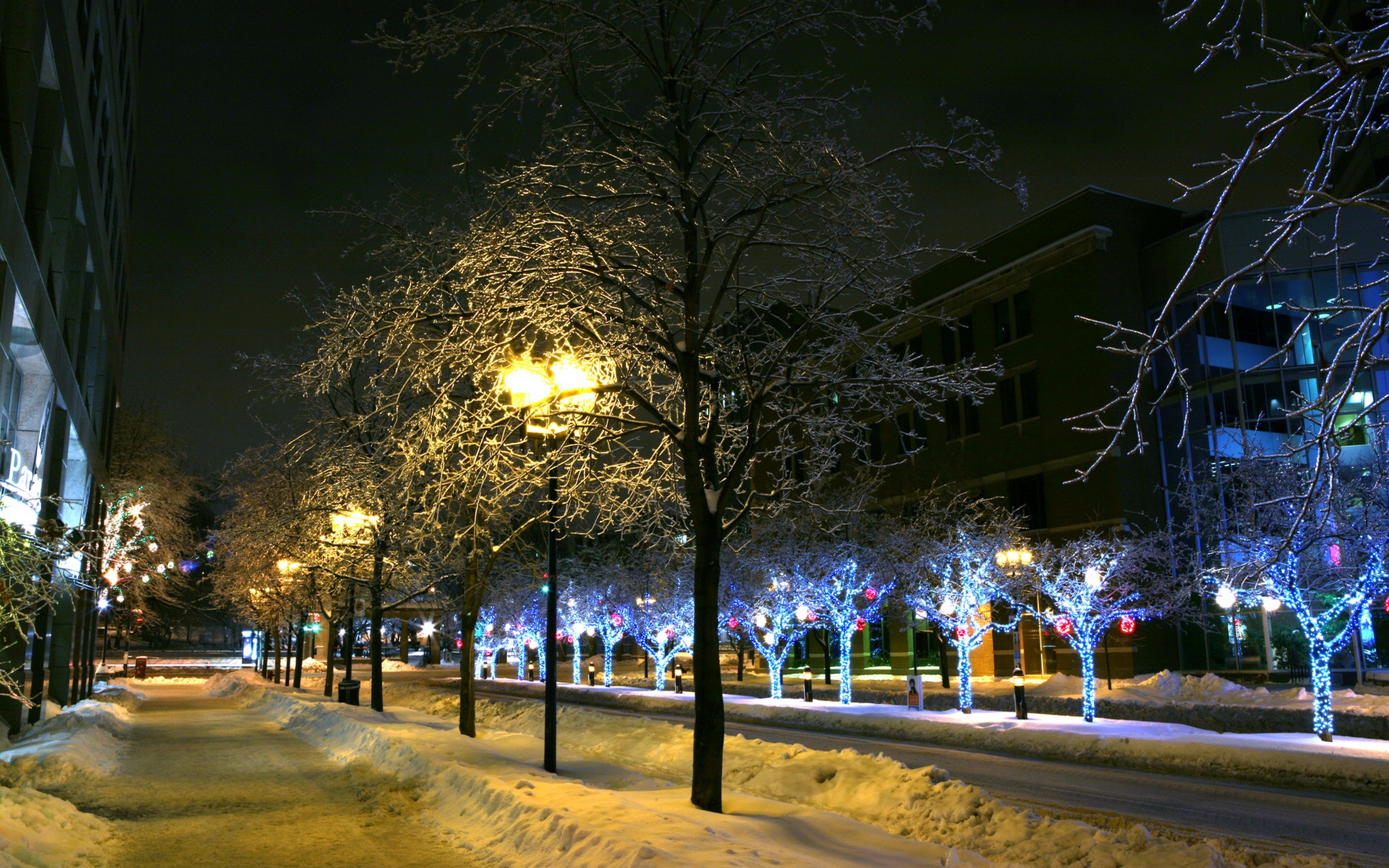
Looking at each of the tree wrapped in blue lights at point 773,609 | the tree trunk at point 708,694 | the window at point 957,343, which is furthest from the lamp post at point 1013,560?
the tree trunk at point 708,694

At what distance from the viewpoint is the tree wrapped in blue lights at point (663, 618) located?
4478 centimetres

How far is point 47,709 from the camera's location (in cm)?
2359

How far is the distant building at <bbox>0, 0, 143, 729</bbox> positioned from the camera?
1473 cm

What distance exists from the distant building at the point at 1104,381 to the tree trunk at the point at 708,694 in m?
27.1

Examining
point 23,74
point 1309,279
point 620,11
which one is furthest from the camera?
point 1309,279

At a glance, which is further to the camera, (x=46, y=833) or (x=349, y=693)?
(x=349, y=693)

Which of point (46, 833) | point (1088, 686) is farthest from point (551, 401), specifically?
point (1088, 686)

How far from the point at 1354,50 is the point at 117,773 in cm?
1745

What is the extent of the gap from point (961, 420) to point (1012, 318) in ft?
19.9

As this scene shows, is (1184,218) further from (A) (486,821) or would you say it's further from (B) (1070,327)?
(A) (486,821)

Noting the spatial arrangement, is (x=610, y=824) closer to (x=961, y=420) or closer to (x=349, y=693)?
(x=349, y=693)

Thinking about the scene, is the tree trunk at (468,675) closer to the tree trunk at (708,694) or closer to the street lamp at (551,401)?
the street lamp at (551,401)

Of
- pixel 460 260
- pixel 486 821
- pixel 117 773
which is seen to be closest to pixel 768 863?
pixel 486 821

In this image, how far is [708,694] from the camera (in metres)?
10.7
